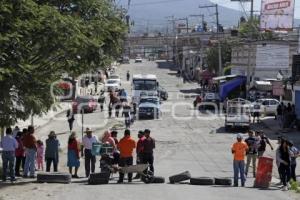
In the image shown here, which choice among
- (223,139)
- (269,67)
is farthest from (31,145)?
(269,67)

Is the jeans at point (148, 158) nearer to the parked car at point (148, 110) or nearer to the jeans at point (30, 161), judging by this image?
the jeans at point (30, 161)

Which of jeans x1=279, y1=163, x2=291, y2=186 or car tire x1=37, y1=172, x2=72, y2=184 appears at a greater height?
jeans x1=279, y1=163, x2=291, y2=186

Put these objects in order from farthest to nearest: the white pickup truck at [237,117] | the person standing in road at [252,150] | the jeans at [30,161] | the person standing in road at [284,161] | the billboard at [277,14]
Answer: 1. the billboard at [277,14]
2. the white pickup truck at [237,117]
3. the person standing in road at [252,150]
4. the jeans at [30,161]
5. the person standing in road at [284,161]

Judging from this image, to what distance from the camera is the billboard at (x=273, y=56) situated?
73625mm

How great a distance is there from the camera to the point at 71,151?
23078mm

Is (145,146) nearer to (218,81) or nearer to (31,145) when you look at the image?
(31,145)

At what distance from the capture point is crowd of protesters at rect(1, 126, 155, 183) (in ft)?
70.8

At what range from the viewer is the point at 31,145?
897 inches

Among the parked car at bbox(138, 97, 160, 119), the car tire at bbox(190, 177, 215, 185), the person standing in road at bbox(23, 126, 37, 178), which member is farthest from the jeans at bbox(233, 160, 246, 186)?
the parked car at bbox(138, 97, 160, 119)

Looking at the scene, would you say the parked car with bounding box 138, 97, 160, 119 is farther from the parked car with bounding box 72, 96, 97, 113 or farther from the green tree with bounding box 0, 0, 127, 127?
the green tree with bounding box 0, 0, 127, 127

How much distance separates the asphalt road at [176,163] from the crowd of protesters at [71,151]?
3.02 ft

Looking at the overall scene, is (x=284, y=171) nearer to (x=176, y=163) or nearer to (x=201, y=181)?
(x=201, y=181)

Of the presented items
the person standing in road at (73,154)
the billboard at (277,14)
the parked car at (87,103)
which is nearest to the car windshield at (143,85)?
the parked car at (87,103)

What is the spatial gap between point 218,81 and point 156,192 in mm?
61059
